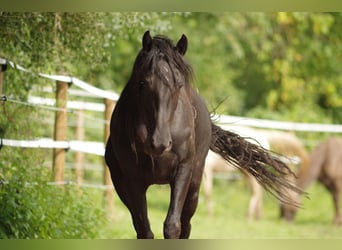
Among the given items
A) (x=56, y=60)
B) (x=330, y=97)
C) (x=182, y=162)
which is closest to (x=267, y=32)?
(x=330, y=97)

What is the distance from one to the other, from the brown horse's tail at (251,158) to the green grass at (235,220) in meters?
1.06

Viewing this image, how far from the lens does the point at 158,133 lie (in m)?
4.55

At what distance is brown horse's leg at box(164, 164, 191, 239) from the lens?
15.9 ft

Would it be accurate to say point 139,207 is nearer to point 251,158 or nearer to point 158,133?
point 158,133

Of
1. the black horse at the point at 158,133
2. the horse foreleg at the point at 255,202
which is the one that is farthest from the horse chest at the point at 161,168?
the horse foreleg at the point at 255,202

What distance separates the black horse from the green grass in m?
2.58

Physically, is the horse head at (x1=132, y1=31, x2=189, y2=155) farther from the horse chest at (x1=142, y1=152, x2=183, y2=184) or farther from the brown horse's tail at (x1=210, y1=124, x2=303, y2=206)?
the brown horse's tail at (x1=210, y1=124, x2=303, y2=206)

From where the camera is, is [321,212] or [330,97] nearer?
[321,212]

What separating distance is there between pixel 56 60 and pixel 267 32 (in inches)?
457

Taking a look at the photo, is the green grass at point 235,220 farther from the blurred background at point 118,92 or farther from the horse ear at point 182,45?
the horse ear at point 182,45

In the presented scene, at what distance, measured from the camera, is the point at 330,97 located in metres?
21.7

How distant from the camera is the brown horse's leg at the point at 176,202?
15.9 feet

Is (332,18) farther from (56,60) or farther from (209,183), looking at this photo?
(56,60)
